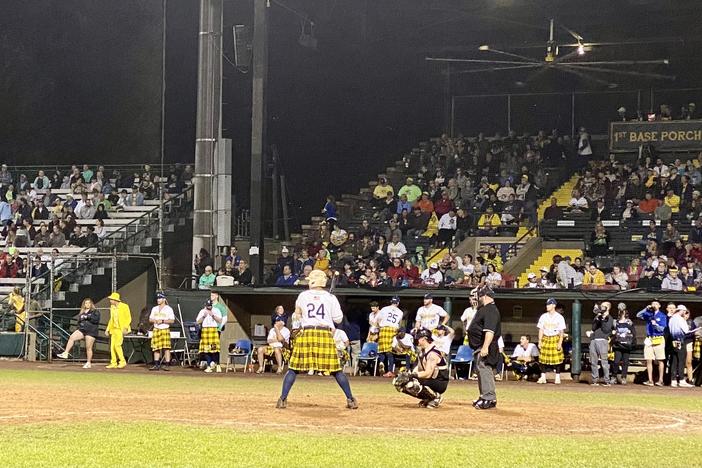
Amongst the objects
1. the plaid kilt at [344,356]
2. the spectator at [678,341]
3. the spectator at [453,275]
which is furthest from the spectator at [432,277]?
the spectator at [678,341]

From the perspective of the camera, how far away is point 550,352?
78.4 ft

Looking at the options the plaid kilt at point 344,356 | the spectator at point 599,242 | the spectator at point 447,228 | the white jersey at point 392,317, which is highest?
the spectator at point 447,228

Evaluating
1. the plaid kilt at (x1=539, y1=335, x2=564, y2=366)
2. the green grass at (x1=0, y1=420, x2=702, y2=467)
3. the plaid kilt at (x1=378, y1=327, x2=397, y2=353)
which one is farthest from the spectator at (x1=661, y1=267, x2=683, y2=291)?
the green grass at (x1=0, y1=420, x2=702, y2=467)

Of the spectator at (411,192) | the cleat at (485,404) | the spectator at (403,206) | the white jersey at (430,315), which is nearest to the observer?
the cleat at (485,404)

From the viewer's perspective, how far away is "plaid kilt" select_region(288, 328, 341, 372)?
45.5 ft

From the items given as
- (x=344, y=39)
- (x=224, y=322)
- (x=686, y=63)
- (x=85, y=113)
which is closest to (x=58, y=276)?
(x=224, y=322)

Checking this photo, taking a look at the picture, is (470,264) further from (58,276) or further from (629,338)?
(58,276)

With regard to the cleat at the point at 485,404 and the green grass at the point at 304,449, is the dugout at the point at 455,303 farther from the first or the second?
the green grass at the point at 304,449

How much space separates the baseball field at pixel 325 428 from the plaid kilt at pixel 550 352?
356 cm

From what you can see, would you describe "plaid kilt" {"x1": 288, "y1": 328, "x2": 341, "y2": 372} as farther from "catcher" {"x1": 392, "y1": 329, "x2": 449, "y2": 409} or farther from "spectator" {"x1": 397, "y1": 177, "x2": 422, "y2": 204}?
"spectator" {"x1": 397, "y1": 177, "x2": 422, "y2": 204}

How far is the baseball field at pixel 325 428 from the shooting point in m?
10.4

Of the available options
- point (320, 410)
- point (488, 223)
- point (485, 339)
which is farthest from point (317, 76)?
point (320, 410)

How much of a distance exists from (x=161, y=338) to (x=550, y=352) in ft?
28.3

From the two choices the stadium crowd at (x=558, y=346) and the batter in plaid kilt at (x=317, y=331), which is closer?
the batter in plaid kilt at (x=317, y=331)
